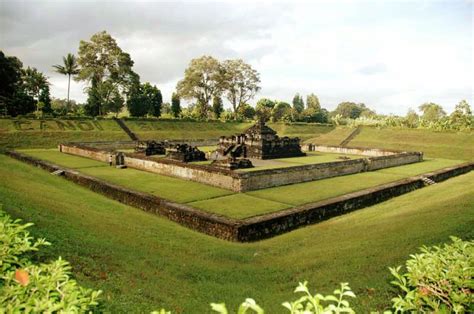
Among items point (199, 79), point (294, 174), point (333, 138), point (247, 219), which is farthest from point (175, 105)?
point (247, 219)

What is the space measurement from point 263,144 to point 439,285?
21893 millimetres

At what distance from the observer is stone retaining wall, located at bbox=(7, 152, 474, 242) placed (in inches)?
351

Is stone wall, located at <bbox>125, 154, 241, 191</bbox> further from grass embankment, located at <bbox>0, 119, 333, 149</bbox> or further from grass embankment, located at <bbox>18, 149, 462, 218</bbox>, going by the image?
grass embankment, located at <bbox>0, 119, 333, 149</bbox>

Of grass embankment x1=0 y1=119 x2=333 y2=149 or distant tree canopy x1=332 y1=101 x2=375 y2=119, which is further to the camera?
distant tree canopy x1=332 y1=101 x2=375 y2=119

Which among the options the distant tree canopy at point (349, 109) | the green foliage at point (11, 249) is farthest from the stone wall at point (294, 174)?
the distant tree canopy at point (349, 109)

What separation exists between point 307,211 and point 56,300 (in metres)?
8.56

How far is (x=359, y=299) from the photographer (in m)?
4.63

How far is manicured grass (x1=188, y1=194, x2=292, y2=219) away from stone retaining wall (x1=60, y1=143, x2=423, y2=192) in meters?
1.04

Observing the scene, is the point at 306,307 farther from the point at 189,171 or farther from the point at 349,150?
the point at 349,150

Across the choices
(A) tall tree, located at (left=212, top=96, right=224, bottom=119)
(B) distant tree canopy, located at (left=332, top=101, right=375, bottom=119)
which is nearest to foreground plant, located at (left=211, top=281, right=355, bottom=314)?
(A) tall tree, located at (left=212, top=96, right=224, bottom=119)

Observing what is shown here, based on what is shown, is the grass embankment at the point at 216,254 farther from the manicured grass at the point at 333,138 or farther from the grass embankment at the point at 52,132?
the manicured grass at the point at 333,138

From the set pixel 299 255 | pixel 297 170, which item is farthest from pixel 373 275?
pixel 297 170

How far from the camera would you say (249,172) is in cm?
1338

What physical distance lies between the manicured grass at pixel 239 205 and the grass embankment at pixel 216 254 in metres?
1.38
